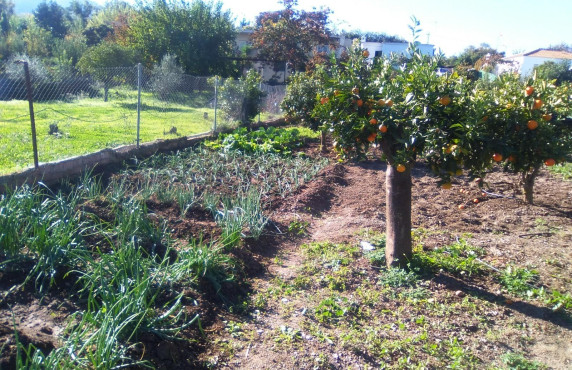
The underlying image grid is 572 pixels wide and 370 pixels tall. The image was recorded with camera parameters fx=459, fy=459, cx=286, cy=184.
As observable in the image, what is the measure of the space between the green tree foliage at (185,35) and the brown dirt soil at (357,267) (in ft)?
59.4

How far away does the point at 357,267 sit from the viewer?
460 centimetres

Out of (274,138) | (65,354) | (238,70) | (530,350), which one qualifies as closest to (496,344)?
(530,350)

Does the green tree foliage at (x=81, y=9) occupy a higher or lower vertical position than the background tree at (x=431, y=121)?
higher

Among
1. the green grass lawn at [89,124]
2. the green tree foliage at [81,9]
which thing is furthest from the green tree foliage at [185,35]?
the green tree foliage at [81,9]

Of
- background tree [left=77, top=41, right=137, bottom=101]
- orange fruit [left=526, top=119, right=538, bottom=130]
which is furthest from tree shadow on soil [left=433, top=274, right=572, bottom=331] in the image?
background tree [left=77, top=41, right=137, bottom=101]

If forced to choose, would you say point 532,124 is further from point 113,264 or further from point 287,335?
point 113,264

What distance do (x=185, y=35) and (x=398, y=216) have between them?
2229cm

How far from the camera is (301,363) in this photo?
3.17 m

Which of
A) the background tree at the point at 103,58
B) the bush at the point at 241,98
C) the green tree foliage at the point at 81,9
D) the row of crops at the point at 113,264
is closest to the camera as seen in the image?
the row of crops at the point at 113,264

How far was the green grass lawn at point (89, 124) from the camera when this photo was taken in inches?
311

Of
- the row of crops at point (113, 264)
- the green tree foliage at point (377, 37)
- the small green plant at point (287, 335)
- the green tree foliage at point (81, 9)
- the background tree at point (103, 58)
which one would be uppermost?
the green tree foliage at point (81, 9)

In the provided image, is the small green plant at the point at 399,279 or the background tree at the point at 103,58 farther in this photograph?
the background tree at the point at 103,58

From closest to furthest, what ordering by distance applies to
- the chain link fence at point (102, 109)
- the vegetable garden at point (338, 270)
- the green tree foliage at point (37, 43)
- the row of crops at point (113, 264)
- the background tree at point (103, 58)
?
1. the row of crops at point (113, 264)
2. the vegetable garden at point (338, 270)
3. the chain link fence at point (102, 109)
4. the background tree at point (103, 58)
5. the green tree foliage at point (37, 43)

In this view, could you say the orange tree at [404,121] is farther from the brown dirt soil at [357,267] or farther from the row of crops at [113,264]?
the row of crops at [113,264]
